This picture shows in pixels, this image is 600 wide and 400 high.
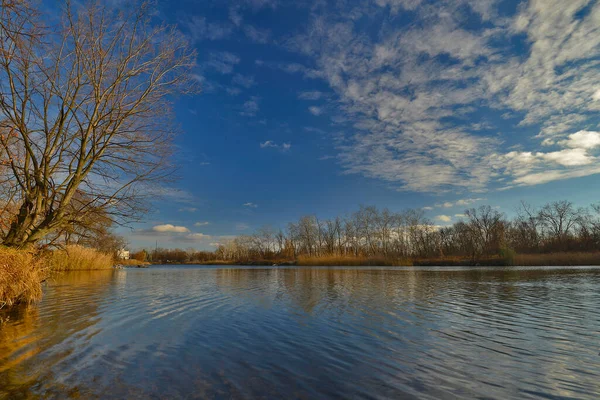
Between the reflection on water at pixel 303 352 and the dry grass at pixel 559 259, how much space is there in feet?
119

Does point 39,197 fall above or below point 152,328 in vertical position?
above

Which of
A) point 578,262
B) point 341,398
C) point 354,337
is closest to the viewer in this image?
point 341,398

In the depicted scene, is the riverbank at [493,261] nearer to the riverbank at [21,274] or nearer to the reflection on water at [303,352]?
the reflection on water at [303,352]

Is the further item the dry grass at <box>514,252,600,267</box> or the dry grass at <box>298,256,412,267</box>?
the dry grass at <box>298,256,412,267</box>

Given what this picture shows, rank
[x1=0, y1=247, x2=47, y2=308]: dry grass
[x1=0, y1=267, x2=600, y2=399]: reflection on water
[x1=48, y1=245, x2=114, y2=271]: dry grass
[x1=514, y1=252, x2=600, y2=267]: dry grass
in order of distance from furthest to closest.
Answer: [x1=514, y1=252, x2=600, y2=267]: dry grass
[x1=48, y1=245, x2=114, y2=271]: dry grass
[x1=0, y1=247, x2=47, y2=308]: dry grass
[x1=0, y1=267, x2=600, y2=399]: reflection on water

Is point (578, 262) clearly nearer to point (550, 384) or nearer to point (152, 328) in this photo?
point (550, 384)

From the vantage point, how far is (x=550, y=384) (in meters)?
4.13

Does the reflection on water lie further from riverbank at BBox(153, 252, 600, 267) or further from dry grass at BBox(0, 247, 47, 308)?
riverbank at BBox(153, 252, 600, 267)

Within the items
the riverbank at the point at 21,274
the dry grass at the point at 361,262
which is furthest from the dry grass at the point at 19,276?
the dry grass at the point at 361,262

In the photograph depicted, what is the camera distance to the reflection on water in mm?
3967

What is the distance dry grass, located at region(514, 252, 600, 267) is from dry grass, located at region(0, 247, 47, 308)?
48.3 meters

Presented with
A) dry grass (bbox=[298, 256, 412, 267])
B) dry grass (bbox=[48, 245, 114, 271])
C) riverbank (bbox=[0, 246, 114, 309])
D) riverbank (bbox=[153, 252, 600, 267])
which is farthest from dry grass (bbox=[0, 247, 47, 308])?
riverbank (bbox=[153, 252, 600, 267])

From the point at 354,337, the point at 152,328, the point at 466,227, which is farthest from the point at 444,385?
the point at 466,227

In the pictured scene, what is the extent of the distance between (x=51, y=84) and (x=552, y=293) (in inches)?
809
